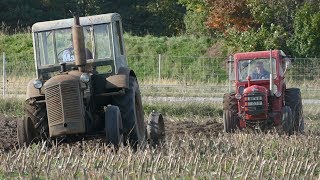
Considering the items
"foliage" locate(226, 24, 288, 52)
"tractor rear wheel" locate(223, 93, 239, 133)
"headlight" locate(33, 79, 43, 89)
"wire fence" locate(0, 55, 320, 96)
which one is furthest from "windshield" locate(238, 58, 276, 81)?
"foliage" locate(226, 24, 288, 52)

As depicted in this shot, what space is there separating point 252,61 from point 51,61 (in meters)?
5.84

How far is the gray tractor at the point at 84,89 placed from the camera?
13.3m

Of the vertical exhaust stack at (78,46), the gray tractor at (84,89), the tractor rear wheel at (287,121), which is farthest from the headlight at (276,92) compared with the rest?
the vertical exhaust stack at (78,46)

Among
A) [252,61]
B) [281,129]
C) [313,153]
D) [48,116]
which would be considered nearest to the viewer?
[313,153]

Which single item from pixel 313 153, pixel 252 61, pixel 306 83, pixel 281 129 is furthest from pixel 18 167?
pixel 306 83

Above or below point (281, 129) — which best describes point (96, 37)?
above

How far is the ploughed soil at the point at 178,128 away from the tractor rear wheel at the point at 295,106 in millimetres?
1447

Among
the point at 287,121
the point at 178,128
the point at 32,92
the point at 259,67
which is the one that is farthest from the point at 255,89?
the point at 32,92

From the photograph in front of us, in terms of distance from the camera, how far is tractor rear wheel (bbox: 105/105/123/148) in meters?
13.2

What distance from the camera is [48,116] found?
529 inches

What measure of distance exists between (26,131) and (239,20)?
2324 cm

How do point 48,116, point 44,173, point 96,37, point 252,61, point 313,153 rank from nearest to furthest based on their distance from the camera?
point 44,173 < point 313,153 < point 48,116 < point 96,37 < point 252,61

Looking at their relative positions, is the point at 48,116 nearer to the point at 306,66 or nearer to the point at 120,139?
the point at 120,139

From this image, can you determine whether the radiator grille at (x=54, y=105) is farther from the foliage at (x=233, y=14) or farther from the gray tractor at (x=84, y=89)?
the foliage at (x=233, y=14)
